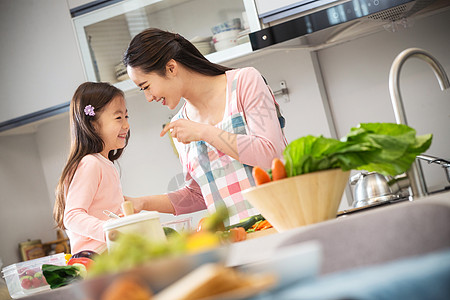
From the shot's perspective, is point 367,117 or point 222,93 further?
point 367,117

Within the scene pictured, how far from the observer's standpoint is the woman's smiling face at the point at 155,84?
1.68 meters

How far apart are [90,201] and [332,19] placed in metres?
1.11

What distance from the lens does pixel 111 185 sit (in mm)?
1790

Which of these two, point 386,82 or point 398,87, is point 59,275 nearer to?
point 398,87

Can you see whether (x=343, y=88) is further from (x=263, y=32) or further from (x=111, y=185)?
(x=111, y=185)

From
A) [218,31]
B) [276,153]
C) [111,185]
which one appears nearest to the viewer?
[276,153]

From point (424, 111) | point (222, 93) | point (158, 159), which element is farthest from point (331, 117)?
point (222, 93)

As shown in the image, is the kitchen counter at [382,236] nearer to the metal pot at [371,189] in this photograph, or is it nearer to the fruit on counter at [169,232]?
the fruit on counter at [169,232]

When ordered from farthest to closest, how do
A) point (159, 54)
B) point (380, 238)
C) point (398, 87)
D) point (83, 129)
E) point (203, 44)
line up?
1. point (203, 44)
2. point (83, 129)
3. point (159, 54)
4. point (398, 87)
5. point (380, 238)

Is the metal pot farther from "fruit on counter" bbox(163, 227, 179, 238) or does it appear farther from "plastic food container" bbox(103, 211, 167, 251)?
"plastic food container" bbox(103, 211, 167, 251)

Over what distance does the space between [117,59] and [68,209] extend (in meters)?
1.30

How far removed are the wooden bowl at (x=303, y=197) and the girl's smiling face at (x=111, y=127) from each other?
1.04 m

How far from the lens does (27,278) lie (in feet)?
4.17

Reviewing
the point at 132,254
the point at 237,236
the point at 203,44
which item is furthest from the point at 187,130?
the point at 203,44
